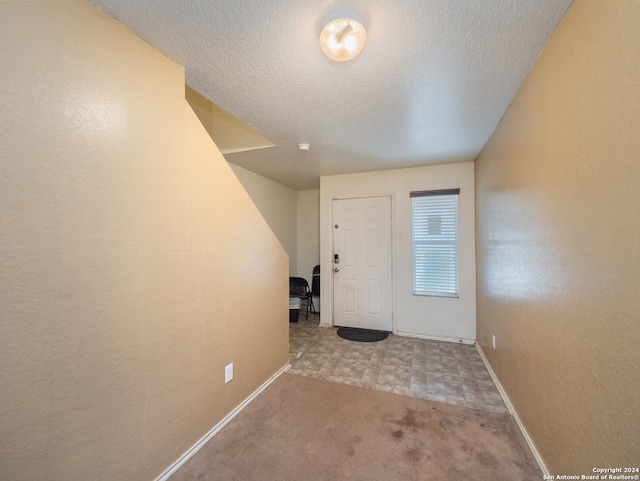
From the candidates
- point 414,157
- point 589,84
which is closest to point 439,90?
point 589,84

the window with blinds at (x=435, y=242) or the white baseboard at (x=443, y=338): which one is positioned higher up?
the window with blinds at (x=435, y=242)

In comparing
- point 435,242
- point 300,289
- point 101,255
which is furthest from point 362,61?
point 300,289

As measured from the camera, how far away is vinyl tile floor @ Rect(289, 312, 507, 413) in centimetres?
217

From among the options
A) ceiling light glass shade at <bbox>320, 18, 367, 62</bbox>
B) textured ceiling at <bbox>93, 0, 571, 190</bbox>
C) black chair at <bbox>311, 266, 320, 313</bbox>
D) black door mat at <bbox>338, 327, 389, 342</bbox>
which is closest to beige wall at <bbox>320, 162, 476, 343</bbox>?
black door mat at <bbox>338, 327, 389, 342</bbox>

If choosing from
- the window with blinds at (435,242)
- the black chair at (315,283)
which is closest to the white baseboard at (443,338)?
the window with blinds at (435,242)

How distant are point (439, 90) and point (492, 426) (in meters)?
2.28

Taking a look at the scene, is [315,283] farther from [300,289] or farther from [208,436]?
[208,436]

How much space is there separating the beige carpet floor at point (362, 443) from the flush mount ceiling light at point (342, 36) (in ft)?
7.14

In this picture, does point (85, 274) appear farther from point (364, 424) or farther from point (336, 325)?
point (336, 325)

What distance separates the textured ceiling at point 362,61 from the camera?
1147 millimetres

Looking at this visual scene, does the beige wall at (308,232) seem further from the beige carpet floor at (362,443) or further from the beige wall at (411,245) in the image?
the beige carpet floor at (362,443)

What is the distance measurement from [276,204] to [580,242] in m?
3.68

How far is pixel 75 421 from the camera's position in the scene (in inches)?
40.5

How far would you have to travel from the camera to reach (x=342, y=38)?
3.98 ft
